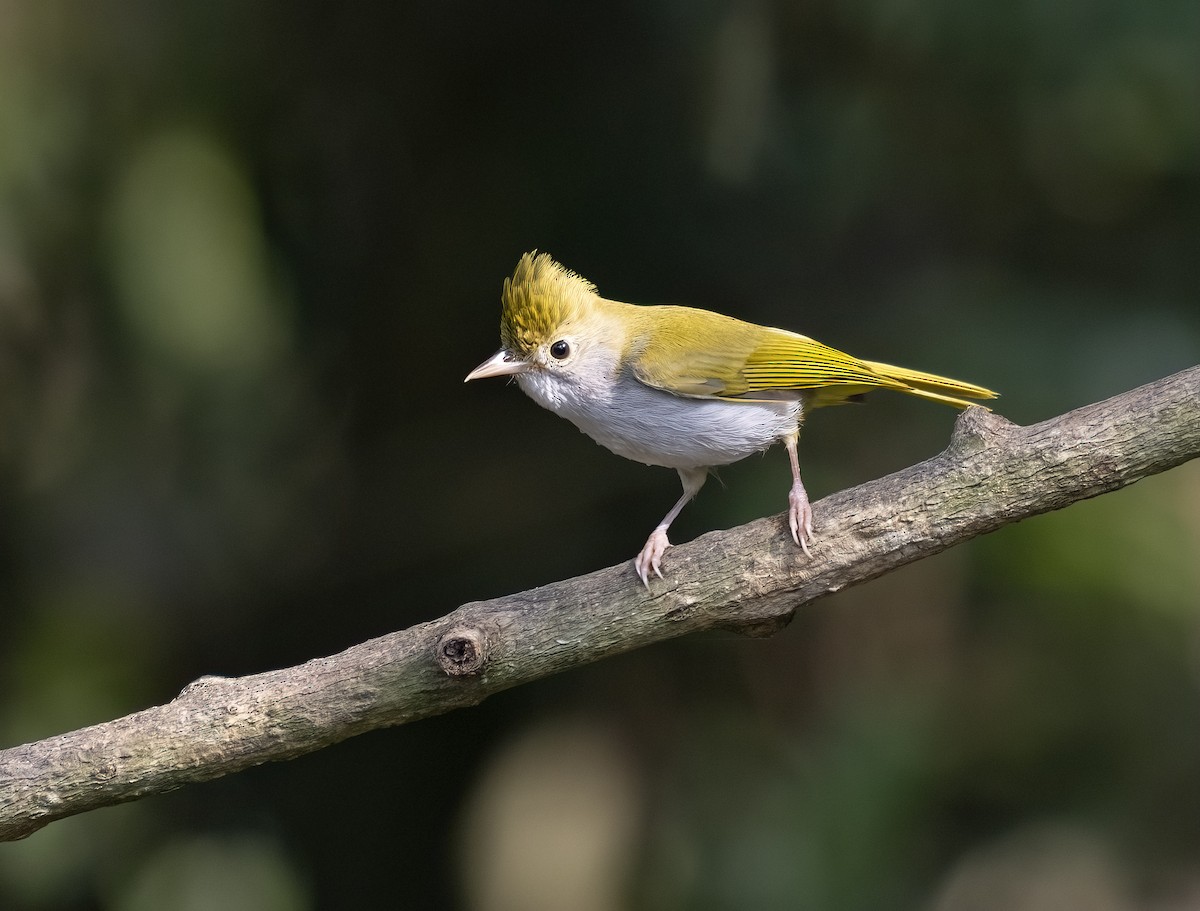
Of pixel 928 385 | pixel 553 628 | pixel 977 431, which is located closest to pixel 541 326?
pixel 553 628

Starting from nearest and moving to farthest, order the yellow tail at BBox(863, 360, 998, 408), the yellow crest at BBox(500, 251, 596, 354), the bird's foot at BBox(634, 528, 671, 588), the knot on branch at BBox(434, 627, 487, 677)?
the knot on branch at BBox(434, 627, 487, 677)
the bird's foot at BBox(634, 528, 671, 588)
the yellow tail at BBox(863, 360, 998, 408)
the yellow crest at BBox(500, 251, 596, 354)

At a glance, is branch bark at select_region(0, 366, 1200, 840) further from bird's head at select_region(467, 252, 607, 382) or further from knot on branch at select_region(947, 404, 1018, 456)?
bird's head at select_region(467, 252, 607, 382)

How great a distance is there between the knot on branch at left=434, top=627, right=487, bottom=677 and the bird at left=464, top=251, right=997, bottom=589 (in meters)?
0.68

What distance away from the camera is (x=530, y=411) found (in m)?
5.50

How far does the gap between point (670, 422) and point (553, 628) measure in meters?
0.71

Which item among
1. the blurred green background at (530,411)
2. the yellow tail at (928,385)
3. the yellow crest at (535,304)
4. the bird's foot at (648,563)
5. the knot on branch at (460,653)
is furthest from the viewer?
the blurred green background at (530,411)

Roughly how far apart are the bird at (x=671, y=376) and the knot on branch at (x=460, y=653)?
26.7 inches

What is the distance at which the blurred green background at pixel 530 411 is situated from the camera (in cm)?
487

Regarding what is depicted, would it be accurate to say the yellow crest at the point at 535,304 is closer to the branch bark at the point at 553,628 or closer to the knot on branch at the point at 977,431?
the branch bark at the point at 553,628

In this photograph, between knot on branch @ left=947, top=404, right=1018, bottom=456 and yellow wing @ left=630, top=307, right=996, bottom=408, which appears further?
yellow wing @ left=630, top=307, right=996, bottom=408

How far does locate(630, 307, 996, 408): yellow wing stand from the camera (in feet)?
10.5

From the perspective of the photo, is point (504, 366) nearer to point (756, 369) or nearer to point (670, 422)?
point (670, 422)

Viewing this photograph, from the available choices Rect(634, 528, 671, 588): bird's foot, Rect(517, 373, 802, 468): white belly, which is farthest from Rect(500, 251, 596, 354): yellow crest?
Rect(634, 528, 671, 588): bird's foot

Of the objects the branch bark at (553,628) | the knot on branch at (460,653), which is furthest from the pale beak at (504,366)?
the knot on branch at (460,653)
